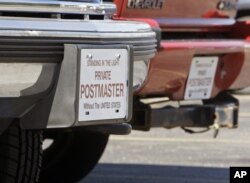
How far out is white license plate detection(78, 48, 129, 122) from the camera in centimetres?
451

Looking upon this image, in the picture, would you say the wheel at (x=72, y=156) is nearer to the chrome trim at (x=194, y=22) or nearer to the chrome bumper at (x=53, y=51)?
the chrome trim at (x=194, y=22)

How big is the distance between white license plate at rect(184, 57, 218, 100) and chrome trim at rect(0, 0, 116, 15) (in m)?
1.47

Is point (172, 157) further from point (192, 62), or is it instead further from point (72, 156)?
point (192, 62)

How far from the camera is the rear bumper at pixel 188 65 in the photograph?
19.4ft

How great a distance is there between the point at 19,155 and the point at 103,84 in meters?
0.67

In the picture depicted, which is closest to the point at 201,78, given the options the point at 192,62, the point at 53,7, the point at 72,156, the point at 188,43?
the point at 192,62

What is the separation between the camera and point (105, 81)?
4605 mm

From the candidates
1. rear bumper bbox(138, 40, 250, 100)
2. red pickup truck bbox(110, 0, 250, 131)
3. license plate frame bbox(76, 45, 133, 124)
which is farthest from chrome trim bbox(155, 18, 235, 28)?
license plate frame bbox(76, 45, 133, 124)

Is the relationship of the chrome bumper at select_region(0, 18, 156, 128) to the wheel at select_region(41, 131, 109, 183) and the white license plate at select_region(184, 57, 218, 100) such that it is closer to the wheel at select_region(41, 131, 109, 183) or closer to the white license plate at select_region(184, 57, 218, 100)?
the white license plate at select_region(184, 57, 218, 100)

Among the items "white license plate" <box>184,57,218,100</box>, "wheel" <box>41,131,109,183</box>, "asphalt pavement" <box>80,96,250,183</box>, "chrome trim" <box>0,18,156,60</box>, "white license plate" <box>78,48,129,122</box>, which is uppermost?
"chrome trim" <box>0,18,156,60</box>

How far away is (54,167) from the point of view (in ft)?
21.5

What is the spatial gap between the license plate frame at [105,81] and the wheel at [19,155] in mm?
455

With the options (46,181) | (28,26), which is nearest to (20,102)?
(28,26)

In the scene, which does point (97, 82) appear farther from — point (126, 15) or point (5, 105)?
point (126, 15)
